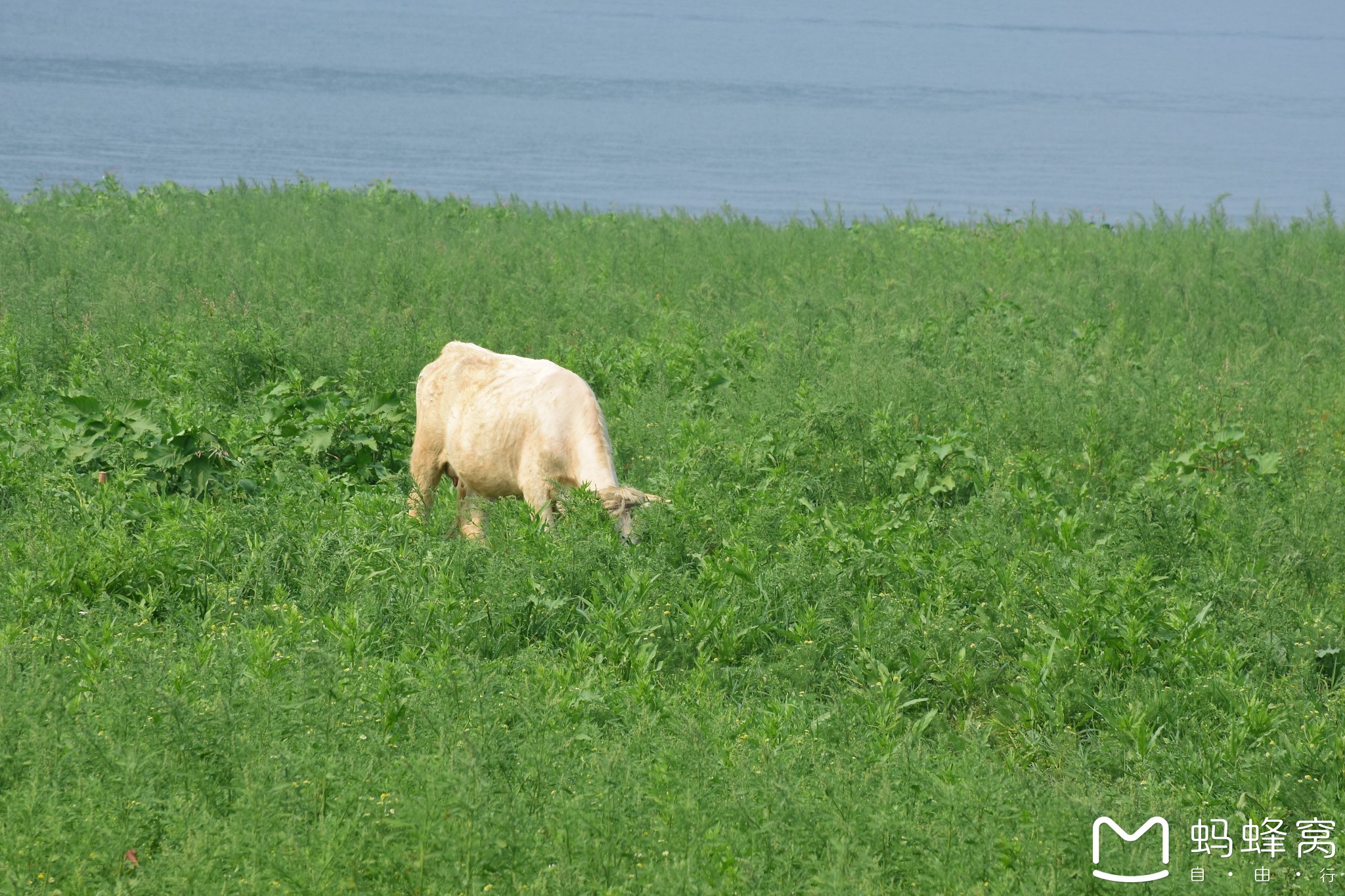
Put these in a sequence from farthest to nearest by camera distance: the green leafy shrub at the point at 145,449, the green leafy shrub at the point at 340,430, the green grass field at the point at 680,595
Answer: the green leafy shrub at the point at 340,430, the green leafy shrub at the point at 145,449, the green grass field at the point at 680,595

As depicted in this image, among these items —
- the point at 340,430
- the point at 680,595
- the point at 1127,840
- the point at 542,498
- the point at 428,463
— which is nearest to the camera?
the point at 1127,840

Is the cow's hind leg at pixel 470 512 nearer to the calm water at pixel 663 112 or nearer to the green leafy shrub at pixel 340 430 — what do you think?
the green leafy shrub at pixel 340 430

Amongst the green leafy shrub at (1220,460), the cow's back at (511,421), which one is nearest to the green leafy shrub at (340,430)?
Answer: the cow's back at (511,421)

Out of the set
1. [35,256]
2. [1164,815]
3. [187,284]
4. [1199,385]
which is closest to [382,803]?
[1164,815]

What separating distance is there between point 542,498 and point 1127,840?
4.07 metres

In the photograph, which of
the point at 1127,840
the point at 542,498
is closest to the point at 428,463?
the point at 542,498

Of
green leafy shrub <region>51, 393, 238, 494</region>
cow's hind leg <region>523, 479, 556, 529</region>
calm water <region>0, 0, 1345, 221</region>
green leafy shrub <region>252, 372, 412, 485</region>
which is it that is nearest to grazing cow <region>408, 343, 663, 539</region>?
cow's hind leg <region>523, 479, 556, 529</region>

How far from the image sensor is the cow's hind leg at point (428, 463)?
8.29m

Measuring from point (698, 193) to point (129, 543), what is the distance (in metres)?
26.4

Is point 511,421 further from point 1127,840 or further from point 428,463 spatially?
point 1127,840

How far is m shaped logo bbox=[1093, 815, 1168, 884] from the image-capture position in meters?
4.03

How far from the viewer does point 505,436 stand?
780 centimetres

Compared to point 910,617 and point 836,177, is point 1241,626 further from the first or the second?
point 836,177

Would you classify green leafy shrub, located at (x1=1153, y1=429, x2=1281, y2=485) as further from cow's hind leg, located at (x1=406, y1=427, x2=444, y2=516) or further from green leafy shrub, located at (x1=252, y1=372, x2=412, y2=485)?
green leafy shrub, located at (x1=252, y1=372, x2=412, y2=485)
